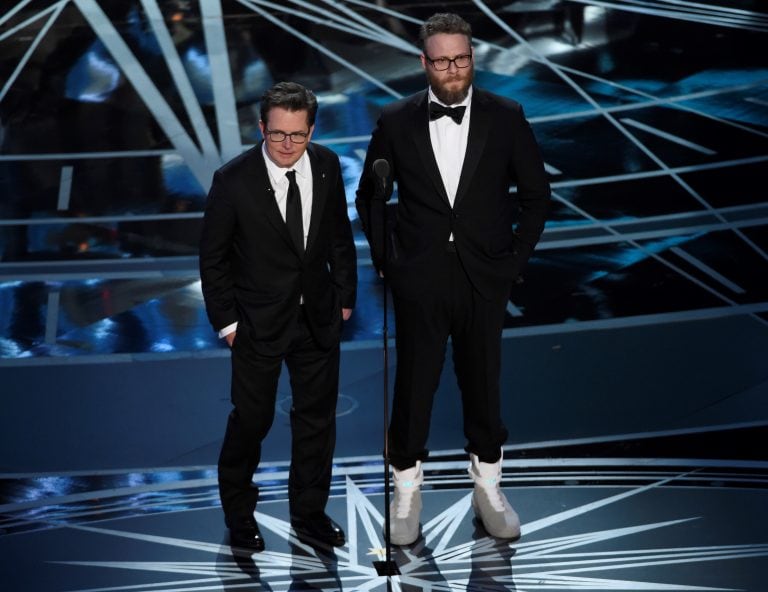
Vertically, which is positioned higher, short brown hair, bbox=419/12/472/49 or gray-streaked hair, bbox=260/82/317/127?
short brown hair, bbox=419/12/472/49

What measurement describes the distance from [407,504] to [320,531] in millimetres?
320

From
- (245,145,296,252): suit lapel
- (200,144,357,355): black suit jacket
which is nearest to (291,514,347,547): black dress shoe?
(200,144,357,355): black suit jacket

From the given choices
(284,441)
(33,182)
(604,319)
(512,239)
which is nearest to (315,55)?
(33,182)

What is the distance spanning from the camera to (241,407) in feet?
14.5

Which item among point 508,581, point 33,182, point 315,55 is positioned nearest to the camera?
point 508,581

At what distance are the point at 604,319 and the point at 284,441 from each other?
1.90m

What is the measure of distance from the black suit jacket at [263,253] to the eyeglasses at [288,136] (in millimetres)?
172

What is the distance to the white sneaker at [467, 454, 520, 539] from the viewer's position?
4516 mm

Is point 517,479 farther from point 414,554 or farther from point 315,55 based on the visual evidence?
point 315,55

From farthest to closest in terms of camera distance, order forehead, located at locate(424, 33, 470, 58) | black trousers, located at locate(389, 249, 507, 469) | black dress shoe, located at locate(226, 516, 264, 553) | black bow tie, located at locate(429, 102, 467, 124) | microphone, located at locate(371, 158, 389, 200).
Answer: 1. black dress shoe, located at locate(226, 516, 264, 553)
2. black trousers, located at locate(389, 249, 507, 469)
3. black bow tie, located at locate(429, 102, 467, 124)
4. forehead, located at locate(424, 33, 470, 58)
5. microphone, located at locate(371, 158, 389, 200)

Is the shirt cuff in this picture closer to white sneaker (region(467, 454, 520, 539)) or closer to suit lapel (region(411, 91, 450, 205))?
suit lapel (region(411, 91, 450, 205))

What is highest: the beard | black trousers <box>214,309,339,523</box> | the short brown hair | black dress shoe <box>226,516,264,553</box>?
the short brown hair

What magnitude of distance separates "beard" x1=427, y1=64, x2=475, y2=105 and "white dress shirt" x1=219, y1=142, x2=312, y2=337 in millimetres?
501

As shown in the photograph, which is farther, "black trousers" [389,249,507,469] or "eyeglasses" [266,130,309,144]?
"black trousers" [389,249,507,469]
